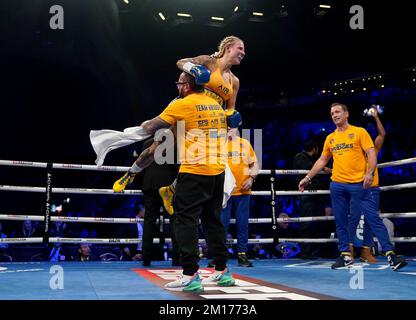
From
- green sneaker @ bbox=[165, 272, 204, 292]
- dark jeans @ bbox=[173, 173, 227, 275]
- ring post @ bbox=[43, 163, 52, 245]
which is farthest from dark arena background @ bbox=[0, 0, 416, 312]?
green sneaker @ bbox=[165, 272, 204, 292]

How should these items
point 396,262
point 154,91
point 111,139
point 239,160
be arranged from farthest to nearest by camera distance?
point 154,91, point 239,160, point 396,262, point 111,139

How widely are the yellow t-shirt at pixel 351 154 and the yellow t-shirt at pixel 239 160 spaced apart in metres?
0.79

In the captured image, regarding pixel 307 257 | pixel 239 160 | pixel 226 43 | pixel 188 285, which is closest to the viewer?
pixel 188 285

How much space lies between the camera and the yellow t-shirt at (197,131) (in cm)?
260

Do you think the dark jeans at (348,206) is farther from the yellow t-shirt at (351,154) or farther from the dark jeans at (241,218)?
the dark jeans at (241,218)

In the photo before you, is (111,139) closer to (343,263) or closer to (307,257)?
(343,263)

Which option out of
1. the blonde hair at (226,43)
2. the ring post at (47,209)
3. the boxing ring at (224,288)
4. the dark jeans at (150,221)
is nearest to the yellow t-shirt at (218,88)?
the blonde hair at (226,43)

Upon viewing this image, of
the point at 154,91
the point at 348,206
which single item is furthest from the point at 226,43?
the point at 154,91

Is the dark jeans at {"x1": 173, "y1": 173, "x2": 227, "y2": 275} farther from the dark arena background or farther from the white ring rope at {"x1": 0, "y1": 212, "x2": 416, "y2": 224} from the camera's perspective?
the white ring rope at {"x1": 0, "y1": 212, "x2": 416, "y2": 224}

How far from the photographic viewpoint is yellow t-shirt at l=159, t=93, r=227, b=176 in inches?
103

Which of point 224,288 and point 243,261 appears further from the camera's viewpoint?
point 243,261

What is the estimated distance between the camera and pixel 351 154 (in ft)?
13.7

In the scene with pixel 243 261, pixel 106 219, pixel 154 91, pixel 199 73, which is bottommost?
pixel 243 261

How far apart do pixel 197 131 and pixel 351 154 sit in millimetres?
2039
